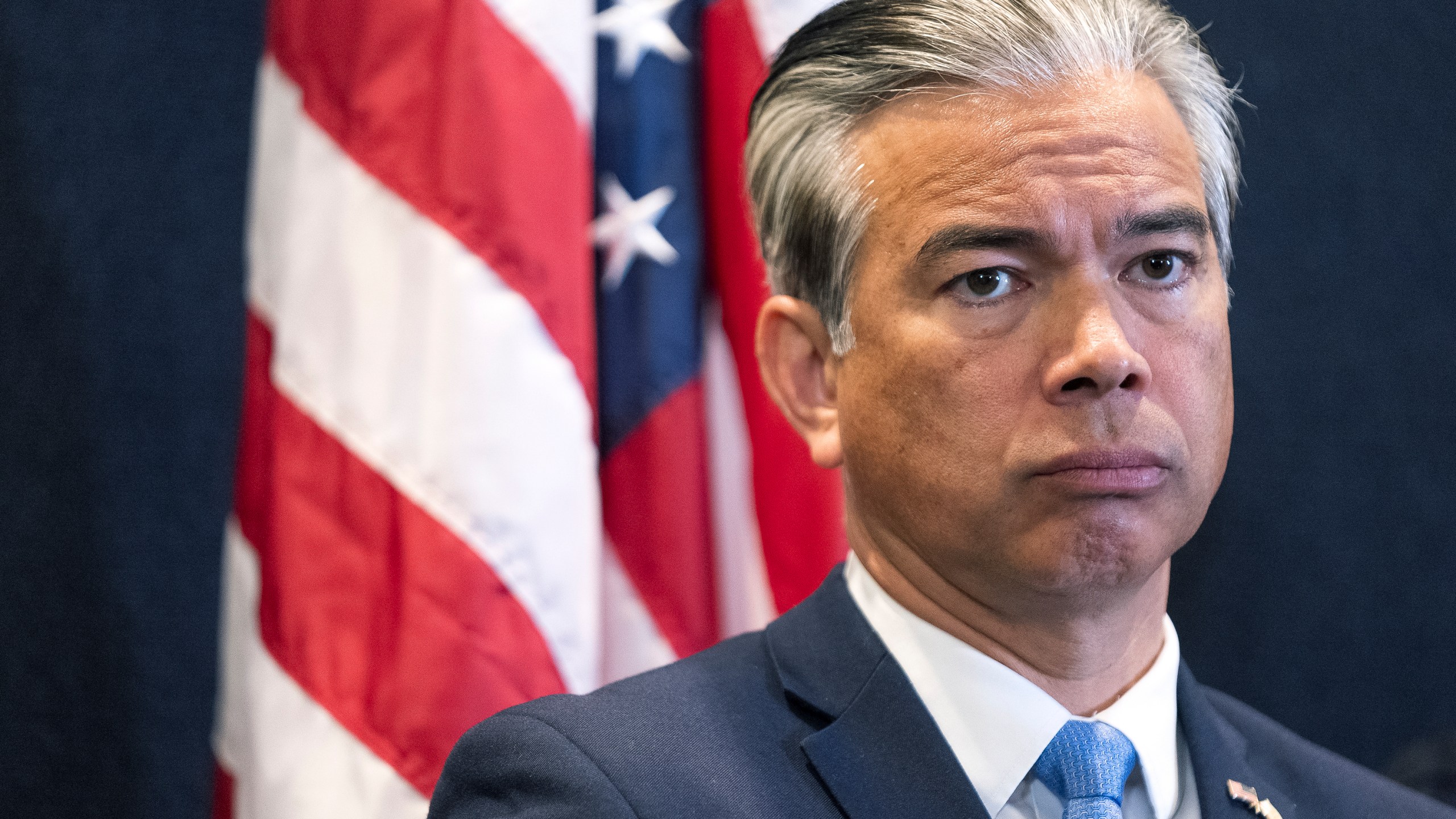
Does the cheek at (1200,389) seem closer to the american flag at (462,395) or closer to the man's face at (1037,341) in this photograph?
the man's face at (1037,341)

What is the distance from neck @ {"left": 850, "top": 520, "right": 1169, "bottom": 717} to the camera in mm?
1211

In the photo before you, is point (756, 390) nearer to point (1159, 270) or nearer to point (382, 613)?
point (382, 613)

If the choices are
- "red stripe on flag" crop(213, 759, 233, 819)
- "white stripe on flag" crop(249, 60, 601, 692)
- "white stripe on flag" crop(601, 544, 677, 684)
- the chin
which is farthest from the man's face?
"red stripe on flag" crop(213, 759, 233, 819)

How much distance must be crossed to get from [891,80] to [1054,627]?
55 cm

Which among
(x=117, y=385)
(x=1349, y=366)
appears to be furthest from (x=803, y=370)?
(x=1349, y=366)

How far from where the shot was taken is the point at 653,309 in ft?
6.12

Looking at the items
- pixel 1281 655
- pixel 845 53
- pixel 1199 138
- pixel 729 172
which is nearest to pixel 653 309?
pixel 729 172

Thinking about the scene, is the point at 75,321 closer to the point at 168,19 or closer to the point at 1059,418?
the point at 168,19

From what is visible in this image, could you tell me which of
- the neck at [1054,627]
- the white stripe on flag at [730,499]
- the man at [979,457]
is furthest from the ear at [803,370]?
the white stripe on flag at [730,499]

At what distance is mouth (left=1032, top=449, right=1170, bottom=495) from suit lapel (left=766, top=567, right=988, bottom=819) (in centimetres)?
25

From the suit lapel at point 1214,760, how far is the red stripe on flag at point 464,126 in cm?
86

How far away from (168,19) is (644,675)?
1.44 meters

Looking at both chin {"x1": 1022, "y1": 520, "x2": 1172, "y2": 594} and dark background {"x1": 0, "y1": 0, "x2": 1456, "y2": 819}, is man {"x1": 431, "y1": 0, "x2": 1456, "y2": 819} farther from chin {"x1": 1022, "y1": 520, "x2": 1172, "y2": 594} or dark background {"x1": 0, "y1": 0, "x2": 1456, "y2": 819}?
dark background {"x1": 0, "y1": 0, "x2": 1456, "y2": 819}

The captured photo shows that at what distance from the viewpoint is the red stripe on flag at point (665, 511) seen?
1.85 meters
